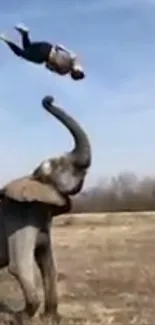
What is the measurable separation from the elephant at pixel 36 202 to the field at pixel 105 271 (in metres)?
0.80

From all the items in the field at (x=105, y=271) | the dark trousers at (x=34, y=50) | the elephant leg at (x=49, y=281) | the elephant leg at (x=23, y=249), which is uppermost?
the dark trousers at (x=34, y=50)

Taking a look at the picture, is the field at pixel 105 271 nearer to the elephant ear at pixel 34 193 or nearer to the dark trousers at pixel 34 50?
the elephant ear at pixel 34 193

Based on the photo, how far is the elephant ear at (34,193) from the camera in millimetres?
10164

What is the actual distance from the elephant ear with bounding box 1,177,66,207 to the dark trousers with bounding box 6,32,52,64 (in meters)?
1.07

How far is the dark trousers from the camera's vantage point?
32.6 ft

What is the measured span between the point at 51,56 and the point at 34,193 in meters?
1.18

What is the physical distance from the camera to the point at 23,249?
10.2 meters

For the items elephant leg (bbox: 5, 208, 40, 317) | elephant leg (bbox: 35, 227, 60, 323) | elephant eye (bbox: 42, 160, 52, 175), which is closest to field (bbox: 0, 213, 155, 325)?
elephant leg (bbox: 35, 227, 60, 323)

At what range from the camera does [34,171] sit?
410 inches

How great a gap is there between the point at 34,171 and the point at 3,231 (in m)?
0.59

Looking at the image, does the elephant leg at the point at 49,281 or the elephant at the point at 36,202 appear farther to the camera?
the elephant leg at the point at 49,281

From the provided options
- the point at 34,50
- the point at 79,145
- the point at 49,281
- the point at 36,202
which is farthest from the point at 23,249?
the point at 34,50

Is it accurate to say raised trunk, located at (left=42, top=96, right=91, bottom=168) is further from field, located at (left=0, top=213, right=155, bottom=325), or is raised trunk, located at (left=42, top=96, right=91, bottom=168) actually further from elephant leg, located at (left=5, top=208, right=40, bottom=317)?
field, located at (left=0, top=213, right=155, bottom=325)

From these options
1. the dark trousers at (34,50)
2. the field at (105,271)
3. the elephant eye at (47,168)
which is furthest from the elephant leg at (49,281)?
the dark trousers at (34,50)
